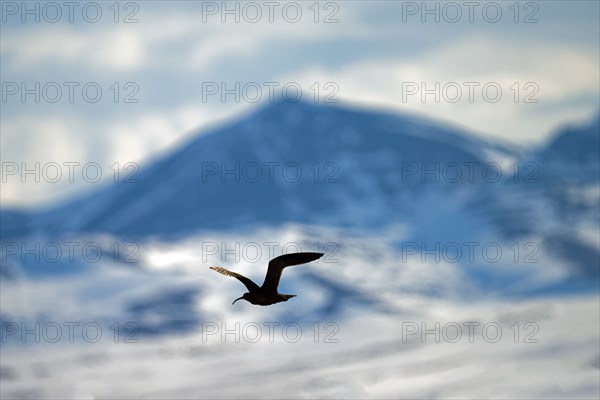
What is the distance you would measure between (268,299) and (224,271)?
98.6 inches

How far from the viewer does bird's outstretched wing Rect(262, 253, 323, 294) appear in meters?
52.5

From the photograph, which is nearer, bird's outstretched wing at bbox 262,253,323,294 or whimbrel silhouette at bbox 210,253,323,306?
bird's outstretched wing at bbox 262,253,323,294

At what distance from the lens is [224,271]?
55906 millimetres

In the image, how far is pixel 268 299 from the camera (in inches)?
2232

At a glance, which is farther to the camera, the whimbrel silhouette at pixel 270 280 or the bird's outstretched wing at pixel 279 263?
the whimbrel silhouette at pixel 270 280

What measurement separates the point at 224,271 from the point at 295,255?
4.53 m

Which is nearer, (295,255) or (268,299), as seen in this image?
(295,255)

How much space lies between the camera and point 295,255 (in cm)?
5284

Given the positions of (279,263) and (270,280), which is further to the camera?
(270,280)

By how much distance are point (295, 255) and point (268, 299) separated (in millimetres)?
4599

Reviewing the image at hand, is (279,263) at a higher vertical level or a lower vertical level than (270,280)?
higher

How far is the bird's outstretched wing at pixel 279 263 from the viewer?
5250 centimetres

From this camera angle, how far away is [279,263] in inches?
2144
